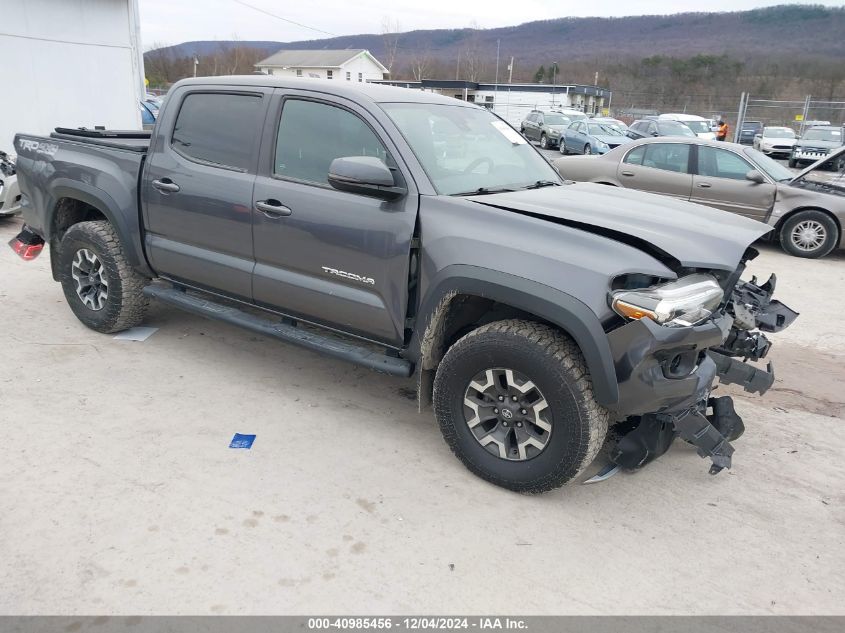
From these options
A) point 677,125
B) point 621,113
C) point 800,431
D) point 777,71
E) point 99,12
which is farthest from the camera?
point 777,71

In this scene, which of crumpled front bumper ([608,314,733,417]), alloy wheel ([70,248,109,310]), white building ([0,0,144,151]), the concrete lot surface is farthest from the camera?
white building ([0,0,144,151])

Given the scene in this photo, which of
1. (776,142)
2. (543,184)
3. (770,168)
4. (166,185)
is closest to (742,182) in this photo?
(770,168)

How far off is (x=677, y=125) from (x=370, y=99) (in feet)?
66.7

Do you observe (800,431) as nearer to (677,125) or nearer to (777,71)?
(677,125)

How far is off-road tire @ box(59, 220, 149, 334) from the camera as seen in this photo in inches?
189

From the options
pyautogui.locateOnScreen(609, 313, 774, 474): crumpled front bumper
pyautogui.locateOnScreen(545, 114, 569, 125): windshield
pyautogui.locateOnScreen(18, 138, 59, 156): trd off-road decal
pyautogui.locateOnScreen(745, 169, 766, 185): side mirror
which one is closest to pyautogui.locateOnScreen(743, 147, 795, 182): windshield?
→ pyautogui.locateOnScreen(745, 169, 766, 185): side mirror

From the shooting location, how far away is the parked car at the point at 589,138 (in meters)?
22.7

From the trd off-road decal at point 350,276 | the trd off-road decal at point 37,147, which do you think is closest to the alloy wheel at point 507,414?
the trd off-road decal at point 350,276

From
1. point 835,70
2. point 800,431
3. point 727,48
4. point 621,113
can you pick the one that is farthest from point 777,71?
point 800,431

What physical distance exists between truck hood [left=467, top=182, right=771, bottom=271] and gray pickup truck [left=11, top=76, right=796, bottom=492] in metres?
0.02

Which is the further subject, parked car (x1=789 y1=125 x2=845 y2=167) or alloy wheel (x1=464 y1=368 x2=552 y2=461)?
parked car (x1=789 y1=125 x2=845 y2=167)

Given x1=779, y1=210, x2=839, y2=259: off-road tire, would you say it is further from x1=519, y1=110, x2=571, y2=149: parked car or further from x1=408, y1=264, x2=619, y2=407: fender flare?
x1=519, y1=110, x2=571, y2=149: parked car

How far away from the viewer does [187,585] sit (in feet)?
8.71

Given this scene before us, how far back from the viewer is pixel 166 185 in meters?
4.41
